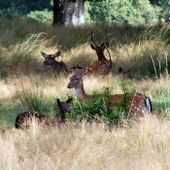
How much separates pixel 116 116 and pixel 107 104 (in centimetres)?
38

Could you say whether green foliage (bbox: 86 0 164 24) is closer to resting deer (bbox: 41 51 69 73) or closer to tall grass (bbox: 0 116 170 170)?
resting deer (bbox: 41 51 69 73)

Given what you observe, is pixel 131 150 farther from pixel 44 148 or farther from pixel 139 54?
pixel 139 54

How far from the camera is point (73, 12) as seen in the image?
63.1 feet

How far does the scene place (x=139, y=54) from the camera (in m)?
14.2

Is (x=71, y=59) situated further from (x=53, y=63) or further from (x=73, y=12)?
(x=73, y=12)

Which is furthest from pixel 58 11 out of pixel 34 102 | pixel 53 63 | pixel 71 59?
pixel 34 102

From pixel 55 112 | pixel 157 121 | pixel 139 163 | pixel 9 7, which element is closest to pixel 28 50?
pixel 55 112

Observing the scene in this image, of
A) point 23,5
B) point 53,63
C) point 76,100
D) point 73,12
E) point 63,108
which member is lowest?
point 23,5

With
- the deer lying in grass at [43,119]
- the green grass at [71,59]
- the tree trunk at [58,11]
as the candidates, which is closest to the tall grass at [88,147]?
the deer lying in grass at [43,119]

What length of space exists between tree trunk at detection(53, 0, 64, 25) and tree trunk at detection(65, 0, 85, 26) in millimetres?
128

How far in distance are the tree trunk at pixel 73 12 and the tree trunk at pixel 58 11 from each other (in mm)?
128

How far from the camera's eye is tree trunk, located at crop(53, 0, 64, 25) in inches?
749

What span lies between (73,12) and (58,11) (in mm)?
449

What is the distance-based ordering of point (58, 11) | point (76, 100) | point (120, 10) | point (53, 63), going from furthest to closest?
point (120, 10), point (58, 11), point (53, 63), point (76, 100)
